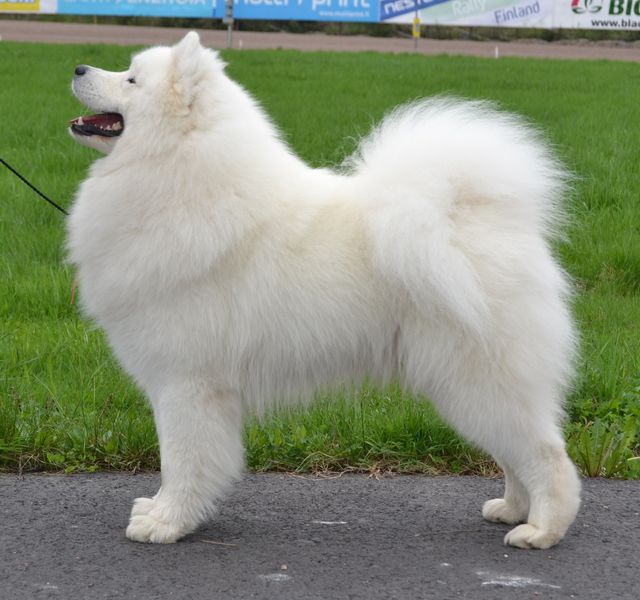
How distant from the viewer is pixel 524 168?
3482mm

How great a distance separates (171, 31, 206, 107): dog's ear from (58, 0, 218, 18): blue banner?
25769 mm

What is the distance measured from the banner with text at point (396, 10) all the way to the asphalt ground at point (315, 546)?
25.8 m

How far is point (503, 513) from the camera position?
367cm

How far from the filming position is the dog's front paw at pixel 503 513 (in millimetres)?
3660

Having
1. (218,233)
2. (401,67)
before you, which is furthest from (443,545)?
(401,67)

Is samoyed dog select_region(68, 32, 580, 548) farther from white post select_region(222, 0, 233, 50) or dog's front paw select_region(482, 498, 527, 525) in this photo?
white post select_region(222, 0, 233, 50)

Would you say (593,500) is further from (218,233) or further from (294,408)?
(218,233)

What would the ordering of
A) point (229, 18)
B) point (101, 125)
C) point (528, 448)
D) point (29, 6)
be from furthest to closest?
point (29, 6) → point (229, 18) → point (101, 125) → point (528, 448)

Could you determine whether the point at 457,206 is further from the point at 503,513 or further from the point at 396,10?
the point at 396,10

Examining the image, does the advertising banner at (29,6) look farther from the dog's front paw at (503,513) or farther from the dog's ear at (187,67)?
the dog's front paw at (503,513)

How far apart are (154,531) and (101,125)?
1.49 m

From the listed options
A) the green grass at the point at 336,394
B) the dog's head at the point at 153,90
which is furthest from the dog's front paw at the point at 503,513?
the dog's head at the point at 153,90

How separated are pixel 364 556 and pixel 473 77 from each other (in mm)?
14576

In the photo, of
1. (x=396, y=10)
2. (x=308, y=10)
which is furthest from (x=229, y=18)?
(x=396, y=10)
